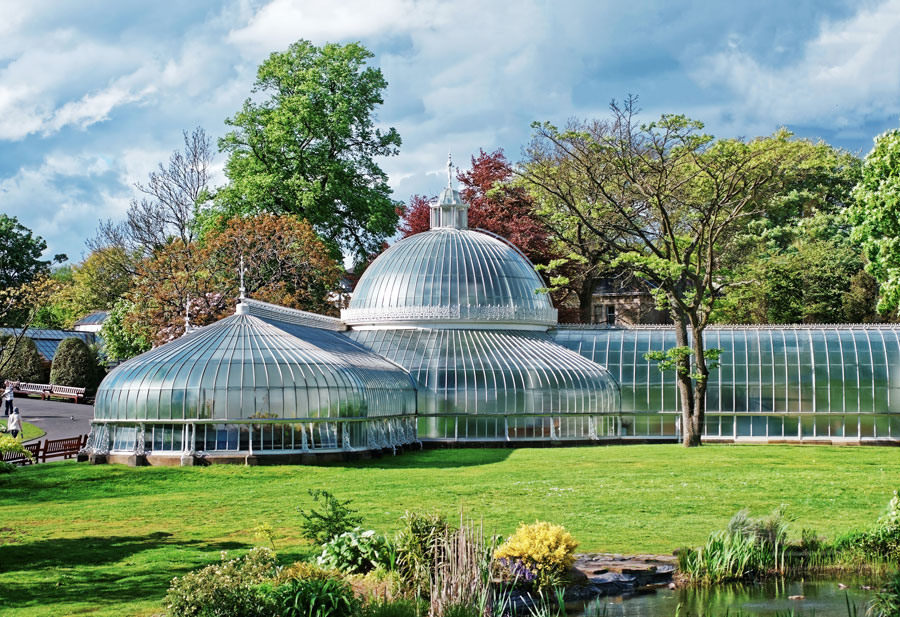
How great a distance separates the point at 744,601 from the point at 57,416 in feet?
145

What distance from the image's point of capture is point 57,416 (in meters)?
Result: 51.1

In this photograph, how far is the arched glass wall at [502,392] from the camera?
3728cm

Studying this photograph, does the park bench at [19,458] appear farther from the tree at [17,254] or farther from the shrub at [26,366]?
the tree at [17,254]

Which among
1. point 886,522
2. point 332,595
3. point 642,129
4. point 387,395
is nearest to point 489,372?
point 387,395

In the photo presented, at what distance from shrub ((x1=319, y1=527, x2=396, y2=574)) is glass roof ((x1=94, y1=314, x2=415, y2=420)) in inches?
597

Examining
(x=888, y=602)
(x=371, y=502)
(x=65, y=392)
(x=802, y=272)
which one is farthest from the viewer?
(x=65, y=392)

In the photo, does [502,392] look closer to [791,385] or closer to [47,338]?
[791,385]

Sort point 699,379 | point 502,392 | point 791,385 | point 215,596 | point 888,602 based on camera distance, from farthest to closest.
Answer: point 791,385
point 502,392
point 699,379
point 888,602
point 215,596

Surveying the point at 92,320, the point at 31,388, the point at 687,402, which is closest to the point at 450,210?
the point at 687,402

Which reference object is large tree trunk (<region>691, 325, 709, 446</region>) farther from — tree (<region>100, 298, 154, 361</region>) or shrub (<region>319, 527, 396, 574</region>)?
tree (<region>100, 298, 154, 361</region>)

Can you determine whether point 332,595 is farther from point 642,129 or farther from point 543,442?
point 543,442

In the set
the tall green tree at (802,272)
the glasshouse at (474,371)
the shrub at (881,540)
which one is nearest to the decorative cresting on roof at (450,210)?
the glasshouse at (474,371)

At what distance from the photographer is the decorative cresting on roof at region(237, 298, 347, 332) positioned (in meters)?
33.1

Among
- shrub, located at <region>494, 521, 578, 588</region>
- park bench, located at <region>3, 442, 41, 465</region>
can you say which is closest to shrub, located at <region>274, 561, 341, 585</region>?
shrub, located at <region>494, 521, 578, 588</region>
